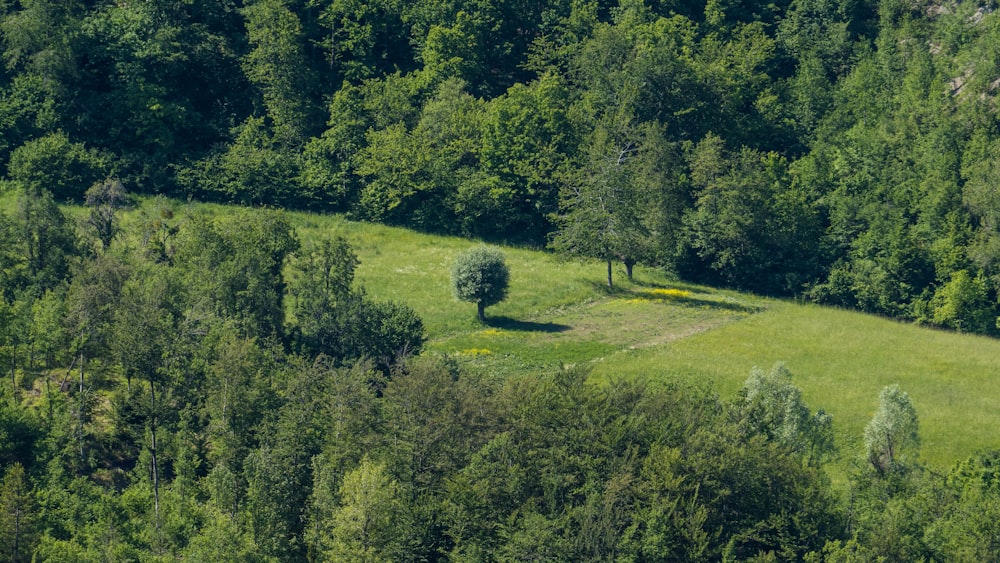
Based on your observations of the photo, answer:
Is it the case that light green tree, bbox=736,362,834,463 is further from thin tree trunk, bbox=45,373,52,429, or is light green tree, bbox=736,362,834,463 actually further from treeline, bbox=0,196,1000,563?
thin tree trunk, bbox=45,373,52,429

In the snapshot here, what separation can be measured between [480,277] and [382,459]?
29185 millimetres

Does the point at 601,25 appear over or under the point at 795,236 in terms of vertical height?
over

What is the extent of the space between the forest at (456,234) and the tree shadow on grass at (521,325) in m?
9.57

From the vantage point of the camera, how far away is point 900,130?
119 metres

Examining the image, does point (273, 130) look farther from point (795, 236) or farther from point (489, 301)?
point (795, 236)

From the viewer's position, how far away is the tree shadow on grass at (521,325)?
100750 mm

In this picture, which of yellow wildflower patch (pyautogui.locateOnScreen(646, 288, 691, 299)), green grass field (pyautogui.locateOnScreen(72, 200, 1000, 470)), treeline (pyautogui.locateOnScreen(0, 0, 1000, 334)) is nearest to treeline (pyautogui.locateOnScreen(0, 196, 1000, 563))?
green grass field (pyautogui.locateOnScreen(72, 200, 1000, 470))

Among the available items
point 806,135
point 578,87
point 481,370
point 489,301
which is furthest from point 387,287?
point 806,135

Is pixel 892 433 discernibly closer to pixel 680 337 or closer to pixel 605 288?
pixel 680 337

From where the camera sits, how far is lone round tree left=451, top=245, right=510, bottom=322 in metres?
99.8

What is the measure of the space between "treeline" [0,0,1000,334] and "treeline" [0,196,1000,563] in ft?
106

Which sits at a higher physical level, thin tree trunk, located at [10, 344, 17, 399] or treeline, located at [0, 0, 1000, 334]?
treeline, located at [0, 0, 1000, 334]

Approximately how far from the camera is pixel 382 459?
72.2 m

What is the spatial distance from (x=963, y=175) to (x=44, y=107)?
72.5 m
